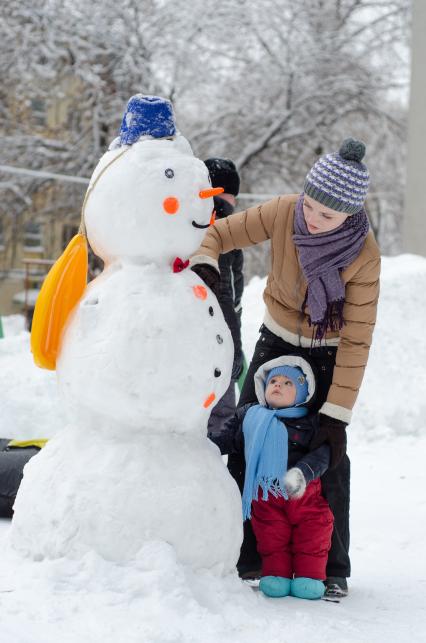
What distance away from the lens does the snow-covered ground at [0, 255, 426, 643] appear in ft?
6.87

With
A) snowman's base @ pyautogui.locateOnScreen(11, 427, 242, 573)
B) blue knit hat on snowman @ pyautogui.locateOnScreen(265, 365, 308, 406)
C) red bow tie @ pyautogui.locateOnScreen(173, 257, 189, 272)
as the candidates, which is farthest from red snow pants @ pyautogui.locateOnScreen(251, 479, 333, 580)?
red bow tie @ pyautogui.locateOnScreen(173, 257, 189, 272)

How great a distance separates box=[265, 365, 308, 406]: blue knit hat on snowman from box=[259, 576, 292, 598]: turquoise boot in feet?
2.04

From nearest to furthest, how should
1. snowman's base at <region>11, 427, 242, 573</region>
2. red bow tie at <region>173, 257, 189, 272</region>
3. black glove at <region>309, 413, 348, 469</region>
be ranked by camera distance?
snowman's base at <region>11, 427, 242, 573</region>
red bow tie at <region>173, 257, 189, 272</region>
black glove at <region>309, 413, 348, 469</region>

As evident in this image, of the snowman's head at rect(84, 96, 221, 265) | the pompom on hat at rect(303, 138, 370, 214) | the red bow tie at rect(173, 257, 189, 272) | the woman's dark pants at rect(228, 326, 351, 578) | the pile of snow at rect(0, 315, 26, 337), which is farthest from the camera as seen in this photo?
the pile of snow at rect(0, 315, 26, 337)

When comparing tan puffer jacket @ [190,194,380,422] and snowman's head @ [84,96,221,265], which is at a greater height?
snowman's head @ [84,96,221,265]

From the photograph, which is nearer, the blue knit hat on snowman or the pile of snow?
the blue knit hat on snowman

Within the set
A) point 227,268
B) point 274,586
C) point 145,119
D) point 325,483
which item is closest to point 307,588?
point 274,586

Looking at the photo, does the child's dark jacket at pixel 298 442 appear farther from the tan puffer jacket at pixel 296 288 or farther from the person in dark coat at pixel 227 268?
the person in dark coat at pixel 227 268

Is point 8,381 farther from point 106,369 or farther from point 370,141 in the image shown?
point 370,141

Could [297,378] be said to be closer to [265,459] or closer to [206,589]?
[265,459]

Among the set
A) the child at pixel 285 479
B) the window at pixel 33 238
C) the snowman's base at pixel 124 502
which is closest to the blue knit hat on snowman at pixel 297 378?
the child at pixel 285 479

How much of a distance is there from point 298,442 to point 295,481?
20cm

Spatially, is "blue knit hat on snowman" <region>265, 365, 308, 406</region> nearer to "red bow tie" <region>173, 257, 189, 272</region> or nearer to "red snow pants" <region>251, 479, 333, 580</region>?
"red snow pants" <region>251, 479, 333, 580</region>

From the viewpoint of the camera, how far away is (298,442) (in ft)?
9.75
